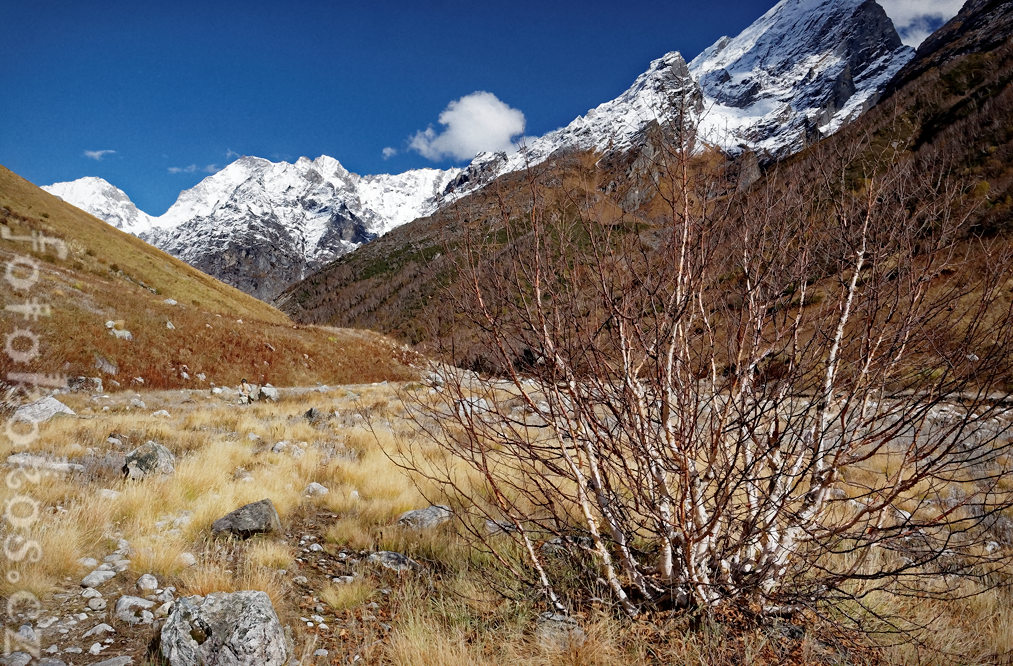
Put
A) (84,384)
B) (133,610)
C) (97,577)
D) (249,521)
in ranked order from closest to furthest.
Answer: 1. (133,610)
2. (97,577)
3. (249,521)
4. (84,384)

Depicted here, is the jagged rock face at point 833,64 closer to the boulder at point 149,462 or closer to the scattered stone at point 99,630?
the boulder at point 149,462

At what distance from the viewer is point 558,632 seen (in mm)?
2668

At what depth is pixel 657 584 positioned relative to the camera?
288cm

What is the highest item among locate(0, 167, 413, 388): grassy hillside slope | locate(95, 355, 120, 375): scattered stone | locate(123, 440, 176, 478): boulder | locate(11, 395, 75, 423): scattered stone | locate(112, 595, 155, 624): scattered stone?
locate(0, 167, 413, 388): grassy hillside slope

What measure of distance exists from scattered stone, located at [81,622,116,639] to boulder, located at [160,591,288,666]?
16.1 inches

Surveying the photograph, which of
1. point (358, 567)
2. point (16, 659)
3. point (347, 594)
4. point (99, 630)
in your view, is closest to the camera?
point (16, 659)

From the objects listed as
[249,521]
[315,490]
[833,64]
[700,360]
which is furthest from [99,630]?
→ [833,64]

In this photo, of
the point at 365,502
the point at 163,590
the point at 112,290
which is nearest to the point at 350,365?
the point at 112,290

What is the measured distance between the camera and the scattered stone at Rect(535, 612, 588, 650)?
2.52 m

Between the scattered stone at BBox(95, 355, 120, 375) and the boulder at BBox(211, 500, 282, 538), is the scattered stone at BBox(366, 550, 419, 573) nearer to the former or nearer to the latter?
the boulder at BBox(211, 500, 282, 538)

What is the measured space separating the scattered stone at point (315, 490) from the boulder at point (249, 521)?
3.83 ft

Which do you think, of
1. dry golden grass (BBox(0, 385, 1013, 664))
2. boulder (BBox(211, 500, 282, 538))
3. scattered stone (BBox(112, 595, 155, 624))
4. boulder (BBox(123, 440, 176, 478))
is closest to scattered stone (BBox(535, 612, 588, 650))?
dry golden grass (BBox(0, 385, 1013, 664))

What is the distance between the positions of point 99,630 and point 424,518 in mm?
2578

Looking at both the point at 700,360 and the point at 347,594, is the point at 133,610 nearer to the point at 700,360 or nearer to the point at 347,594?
the point at 347,594
